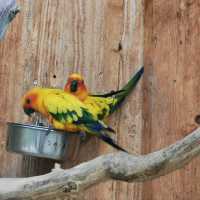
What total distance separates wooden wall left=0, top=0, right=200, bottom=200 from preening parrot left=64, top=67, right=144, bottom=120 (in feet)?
0.11

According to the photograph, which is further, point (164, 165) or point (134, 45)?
point (134, 45)

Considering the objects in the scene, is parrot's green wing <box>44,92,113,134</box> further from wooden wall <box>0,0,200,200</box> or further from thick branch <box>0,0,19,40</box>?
thick branch <box>0,0,19,40</box>

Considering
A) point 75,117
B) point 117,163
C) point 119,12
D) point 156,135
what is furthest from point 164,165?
point 119,12

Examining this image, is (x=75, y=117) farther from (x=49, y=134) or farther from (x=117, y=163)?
(x=117, y=163)

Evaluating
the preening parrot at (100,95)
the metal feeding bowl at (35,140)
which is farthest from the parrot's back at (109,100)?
the metal feeding bowl at (35,140)

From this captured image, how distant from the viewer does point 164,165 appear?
1205 millimetres

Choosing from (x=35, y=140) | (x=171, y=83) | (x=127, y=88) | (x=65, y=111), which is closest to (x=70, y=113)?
(x=65, y=111)

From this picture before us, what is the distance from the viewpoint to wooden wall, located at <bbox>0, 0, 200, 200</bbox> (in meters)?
1.72

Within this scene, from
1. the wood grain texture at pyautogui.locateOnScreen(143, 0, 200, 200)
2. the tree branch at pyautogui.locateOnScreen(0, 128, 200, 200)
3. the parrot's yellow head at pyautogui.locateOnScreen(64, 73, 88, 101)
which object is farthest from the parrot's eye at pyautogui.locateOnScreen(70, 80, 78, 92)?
the tree branch at pyautogui.locateOnScreen(0, 128, 200, 200)

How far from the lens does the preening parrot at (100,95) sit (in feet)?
5.30

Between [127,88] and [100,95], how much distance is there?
92mm

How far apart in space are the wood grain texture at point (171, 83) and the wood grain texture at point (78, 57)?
4 cm

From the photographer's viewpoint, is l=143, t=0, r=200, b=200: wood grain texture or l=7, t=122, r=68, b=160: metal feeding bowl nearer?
Answer: l=7, t=122, r=68, b=160: metal feeding bowl

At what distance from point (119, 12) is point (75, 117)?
0.46 meters
